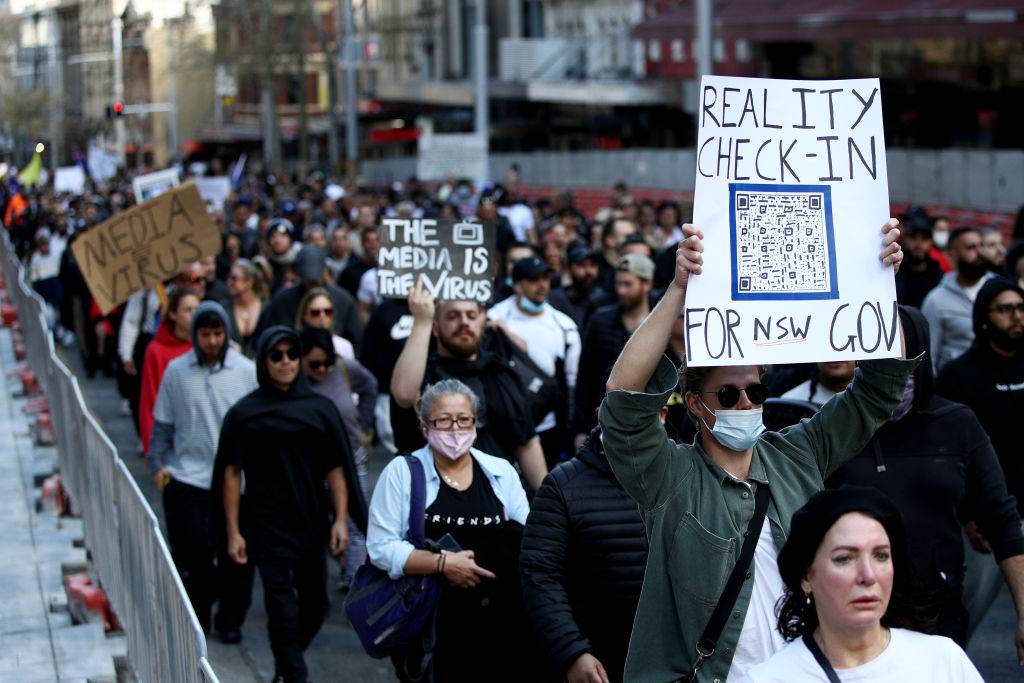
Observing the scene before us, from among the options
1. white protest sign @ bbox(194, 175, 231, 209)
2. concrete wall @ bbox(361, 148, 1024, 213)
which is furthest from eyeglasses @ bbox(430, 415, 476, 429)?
white protest sign @ bbox(194, 175, 231, 209)

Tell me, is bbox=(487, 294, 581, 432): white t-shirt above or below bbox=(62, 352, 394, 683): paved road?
above

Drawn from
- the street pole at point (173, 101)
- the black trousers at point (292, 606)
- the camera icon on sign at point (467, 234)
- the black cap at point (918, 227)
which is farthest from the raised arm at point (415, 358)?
the street pole at point (173, 101)

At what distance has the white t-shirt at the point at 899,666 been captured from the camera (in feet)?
12.4

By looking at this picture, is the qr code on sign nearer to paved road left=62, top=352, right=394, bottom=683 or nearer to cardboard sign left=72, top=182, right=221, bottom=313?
paved road left=62, top=352, right=394, bottom=683

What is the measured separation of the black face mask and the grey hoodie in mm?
440

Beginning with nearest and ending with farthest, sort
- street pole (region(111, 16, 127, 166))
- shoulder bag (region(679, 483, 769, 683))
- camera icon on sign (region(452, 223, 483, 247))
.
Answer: shoulder bag (region(679, 483, 769, 683)), camera icon on sign (region(452, 223, 483, 247)), street pole (region(111, 16, 127, 166))

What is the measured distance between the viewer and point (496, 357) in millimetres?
8156

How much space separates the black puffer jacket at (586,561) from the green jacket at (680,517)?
112 centimetres

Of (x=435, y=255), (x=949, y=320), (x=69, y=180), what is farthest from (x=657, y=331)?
(x=69, y=180)

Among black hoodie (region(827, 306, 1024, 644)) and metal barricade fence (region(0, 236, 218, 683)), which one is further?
black hoodie (region(827, 306, 1024, 644))

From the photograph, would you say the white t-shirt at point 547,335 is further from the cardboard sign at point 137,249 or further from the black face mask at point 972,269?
the cardboard sign at point 137,249

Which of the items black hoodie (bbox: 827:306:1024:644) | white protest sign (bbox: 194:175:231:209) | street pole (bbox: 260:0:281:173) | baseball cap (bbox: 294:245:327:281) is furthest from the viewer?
street pole (bbox: 260:0:281:173)

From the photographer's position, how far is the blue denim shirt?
6.71 metres

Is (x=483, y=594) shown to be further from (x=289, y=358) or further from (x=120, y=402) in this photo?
(x=120, y=402)
